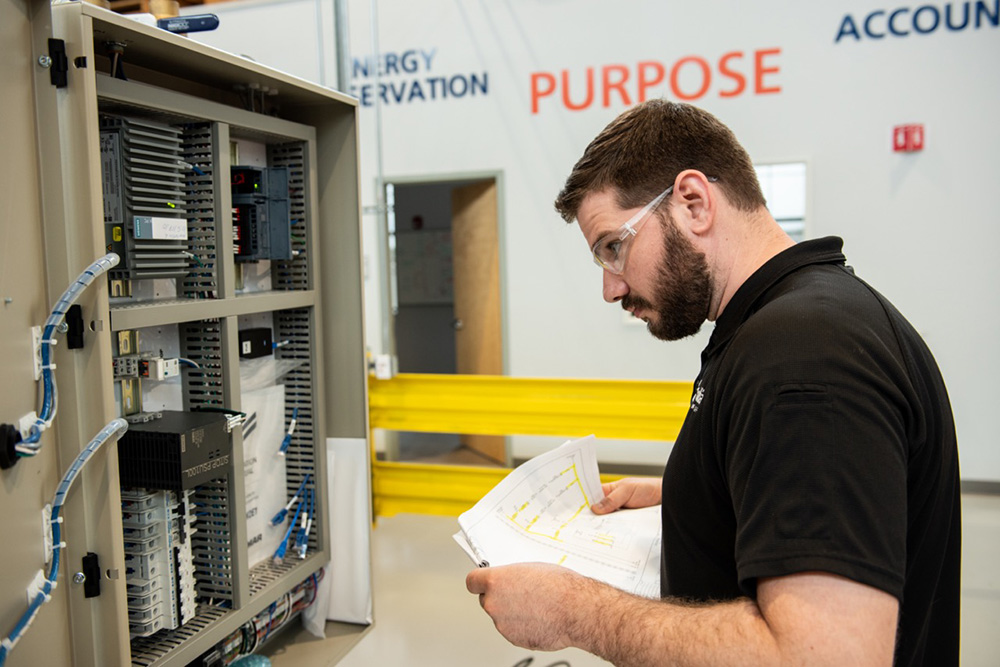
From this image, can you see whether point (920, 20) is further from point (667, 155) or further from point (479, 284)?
point (667, 155)

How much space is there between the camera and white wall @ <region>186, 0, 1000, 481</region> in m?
4.09

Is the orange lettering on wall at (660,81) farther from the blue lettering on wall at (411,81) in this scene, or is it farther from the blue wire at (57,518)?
the blue wire at (57,518)

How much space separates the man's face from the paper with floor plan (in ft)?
1.17

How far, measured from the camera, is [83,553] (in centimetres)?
166

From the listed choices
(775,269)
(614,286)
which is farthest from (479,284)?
(775,269)

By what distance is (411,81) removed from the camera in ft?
16.0

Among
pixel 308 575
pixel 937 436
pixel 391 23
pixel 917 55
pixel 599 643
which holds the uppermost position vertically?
pixel 391 23

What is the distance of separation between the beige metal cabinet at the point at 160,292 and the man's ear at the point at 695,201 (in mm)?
1209

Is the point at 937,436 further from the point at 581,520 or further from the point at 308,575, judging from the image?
the point at 308,575

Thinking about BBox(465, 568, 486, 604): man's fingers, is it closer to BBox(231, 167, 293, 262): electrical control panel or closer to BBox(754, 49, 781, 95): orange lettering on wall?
BBox(231, 167, 293, 262): electrical control panel

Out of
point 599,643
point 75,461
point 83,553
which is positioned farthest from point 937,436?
point 83,553

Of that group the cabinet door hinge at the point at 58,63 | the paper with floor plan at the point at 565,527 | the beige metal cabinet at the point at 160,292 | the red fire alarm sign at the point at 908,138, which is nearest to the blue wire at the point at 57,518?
the beige metal cabinet at the point at 160,292

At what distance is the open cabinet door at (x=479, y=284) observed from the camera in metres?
4.97

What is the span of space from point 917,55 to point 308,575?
13.3 feet
